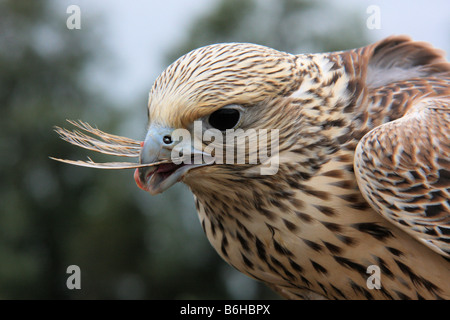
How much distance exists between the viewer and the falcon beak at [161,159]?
180 centimetres

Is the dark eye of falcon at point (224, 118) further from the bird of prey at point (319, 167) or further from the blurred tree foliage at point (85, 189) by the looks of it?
the blurred tree foliage at point (85, 189)

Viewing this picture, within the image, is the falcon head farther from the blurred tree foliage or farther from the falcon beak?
the blurred tree foliage

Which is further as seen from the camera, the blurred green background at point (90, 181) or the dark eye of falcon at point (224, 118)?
the blurred green background at point (90, 181)

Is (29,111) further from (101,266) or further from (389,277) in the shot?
(389,277)

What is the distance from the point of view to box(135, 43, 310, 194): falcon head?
1796 millimetres

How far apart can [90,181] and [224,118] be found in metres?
15.6

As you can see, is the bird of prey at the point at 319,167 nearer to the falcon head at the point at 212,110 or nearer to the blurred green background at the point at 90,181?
the falcon head at the point at 212,110

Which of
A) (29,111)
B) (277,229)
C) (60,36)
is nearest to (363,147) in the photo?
(277,229)

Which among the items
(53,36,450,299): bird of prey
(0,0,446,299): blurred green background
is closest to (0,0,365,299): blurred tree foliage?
(0,0,446,299): blurred green background

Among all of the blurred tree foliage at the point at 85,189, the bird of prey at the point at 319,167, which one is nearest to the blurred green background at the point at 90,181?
the blurred tree foliage at the point at 85,189

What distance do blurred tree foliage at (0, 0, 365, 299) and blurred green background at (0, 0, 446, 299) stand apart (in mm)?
35

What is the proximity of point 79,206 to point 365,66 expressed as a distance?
15744 millimetres

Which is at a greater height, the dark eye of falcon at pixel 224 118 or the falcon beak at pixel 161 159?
the dark eye of falcon at pixel 224 118
